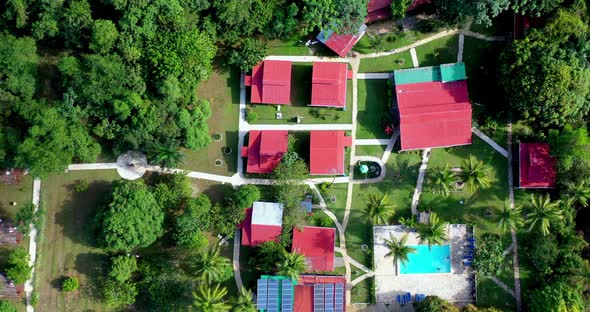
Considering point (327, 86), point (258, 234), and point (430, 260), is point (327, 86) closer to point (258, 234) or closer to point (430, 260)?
point (258, 234)

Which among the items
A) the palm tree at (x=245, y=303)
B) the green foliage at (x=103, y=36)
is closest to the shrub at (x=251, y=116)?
the green foliage at (x=103, y=36)

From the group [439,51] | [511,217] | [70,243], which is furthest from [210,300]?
[439,51]

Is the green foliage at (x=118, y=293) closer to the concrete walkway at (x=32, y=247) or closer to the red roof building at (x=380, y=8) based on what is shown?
the concrete walkway at (x=32, y=247)

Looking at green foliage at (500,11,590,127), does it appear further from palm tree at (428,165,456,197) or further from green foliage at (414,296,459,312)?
green foliage at (414,296,459,312)

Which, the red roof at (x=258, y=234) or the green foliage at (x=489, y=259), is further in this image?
the green foliage at (x=489, y=259)

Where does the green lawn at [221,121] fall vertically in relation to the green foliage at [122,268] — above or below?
above

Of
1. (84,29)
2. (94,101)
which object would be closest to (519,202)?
(94,101)
